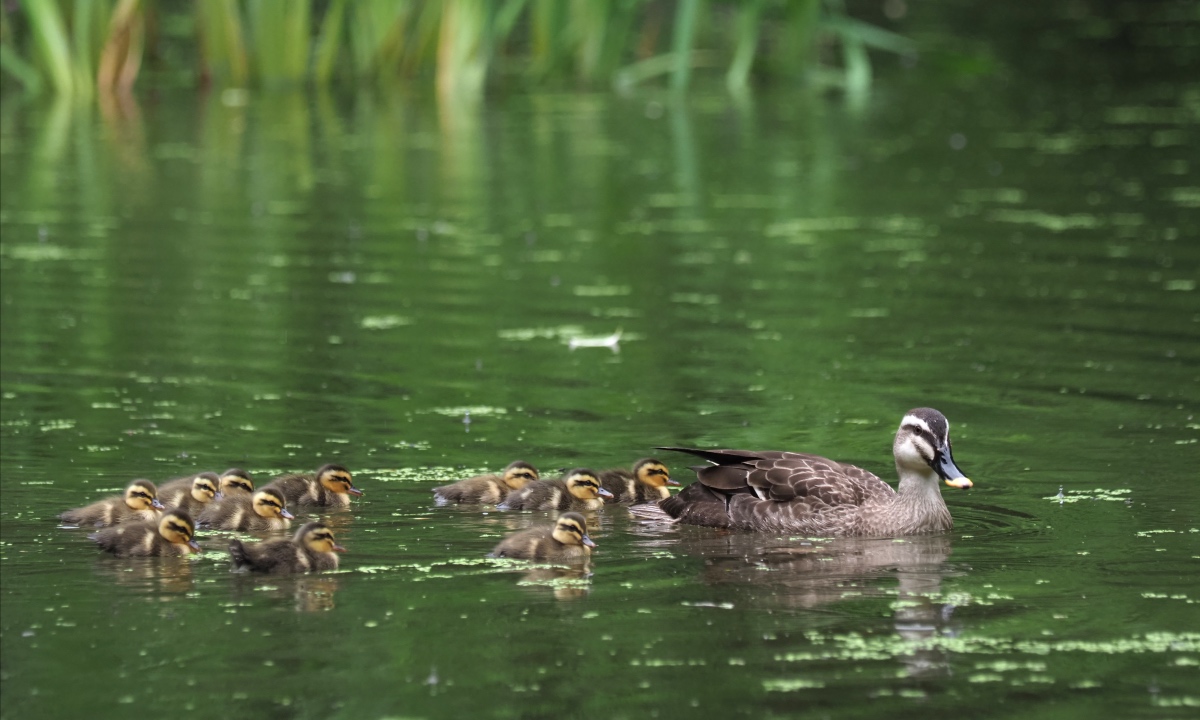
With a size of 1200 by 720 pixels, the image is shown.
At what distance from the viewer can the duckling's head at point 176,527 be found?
7.57m

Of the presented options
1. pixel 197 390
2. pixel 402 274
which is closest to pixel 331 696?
pixel 197 390

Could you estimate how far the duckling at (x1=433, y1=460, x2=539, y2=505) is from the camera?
28.2 feet

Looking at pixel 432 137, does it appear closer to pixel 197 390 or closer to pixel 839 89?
pixel 839 89

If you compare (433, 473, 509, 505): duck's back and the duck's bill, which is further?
(433, 473, 509, 505): duck's back

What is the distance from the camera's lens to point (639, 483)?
29.0ft

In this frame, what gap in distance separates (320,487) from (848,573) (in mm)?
2223

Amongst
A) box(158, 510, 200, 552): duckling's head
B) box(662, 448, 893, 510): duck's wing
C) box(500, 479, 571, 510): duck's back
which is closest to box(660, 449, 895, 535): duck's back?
box(662, 448, 893, 510): duck's wing

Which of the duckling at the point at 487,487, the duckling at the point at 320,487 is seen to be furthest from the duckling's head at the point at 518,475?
the duckling at the point at 320,487

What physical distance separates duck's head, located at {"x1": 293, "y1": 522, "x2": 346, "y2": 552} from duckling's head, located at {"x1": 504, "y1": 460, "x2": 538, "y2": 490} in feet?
4.32

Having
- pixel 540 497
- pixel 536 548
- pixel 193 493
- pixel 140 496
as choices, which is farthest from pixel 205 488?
pixel 536 548

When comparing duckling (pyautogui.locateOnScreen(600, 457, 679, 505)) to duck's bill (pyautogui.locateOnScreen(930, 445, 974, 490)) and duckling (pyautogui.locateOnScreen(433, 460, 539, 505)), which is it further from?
duck's bill (pyautogui.locateOnScreen(930, 445, 974, 490))

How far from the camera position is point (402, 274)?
14.6 meters

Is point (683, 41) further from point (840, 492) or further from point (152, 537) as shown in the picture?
point (152, 537)

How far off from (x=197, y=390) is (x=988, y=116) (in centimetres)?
1402
